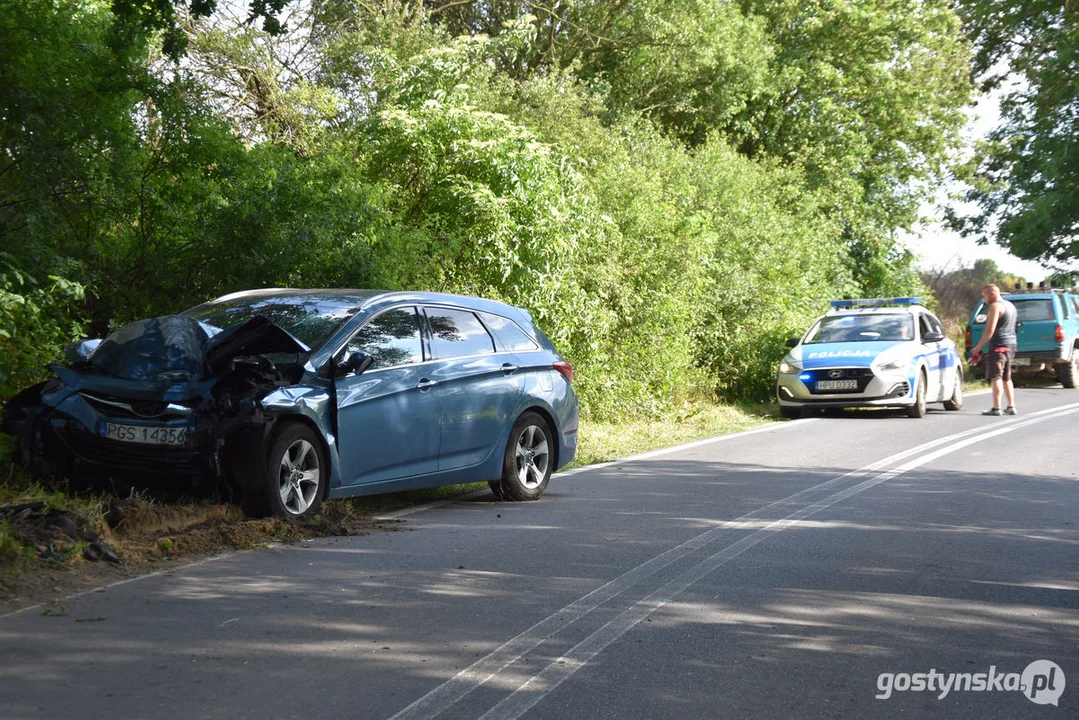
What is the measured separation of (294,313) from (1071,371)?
23.5 metres

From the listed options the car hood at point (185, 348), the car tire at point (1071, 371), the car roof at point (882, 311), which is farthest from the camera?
the car tire at point (1071, 371)

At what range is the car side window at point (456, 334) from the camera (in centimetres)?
948

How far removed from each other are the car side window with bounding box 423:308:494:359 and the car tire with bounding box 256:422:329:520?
1510 millimetres

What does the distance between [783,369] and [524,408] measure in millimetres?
10425

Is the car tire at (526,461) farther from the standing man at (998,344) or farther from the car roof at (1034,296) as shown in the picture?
the car roof at (1034,296)

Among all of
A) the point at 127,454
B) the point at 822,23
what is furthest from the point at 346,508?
the point at 822,23

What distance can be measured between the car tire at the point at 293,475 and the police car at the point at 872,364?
40.4ft

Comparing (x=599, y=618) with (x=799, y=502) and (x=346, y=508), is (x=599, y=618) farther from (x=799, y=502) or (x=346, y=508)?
(x=799, y=502)

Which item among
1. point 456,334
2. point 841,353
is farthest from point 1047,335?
point 456,334

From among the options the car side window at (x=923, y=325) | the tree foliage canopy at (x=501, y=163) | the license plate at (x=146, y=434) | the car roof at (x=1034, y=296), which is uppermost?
the tree foliage canopy at (x=501, y=163)

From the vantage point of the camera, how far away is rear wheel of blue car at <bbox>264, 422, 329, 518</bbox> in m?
7.88

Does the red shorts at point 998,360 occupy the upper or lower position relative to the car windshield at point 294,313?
lower

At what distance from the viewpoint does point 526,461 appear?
10.2 metres

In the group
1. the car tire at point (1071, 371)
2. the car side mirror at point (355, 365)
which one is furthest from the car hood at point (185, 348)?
the car tire at point (1071, 371)
